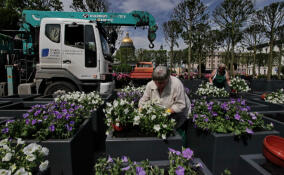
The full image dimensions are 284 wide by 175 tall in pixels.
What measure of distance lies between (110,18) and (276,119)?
617 centimetres

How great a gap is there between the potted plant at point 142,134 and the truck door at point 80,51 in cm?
340

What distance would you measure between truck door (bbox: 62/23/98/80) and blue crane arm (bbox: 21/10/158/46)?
5.04 feet

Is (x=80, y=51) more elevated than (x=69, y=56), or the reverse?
(x=80, y=51)

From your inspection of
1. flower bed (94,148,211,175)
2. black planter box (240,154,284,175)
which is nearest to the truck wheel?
flower bed (94,148,211,175)

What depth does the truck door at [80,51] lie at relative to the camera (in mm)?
4891

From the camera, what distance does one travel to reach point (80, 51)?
4.93 metres

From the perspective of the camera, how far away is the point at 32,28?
18.7 ft

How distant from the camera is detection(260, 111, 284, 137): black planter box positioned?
2547 mm

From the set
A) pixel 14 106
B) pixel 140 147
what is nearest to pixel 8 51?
pixel 14 106

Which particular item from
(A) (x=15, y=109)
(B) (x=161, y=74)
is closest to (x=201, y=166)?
(B) (x=161, y=74)

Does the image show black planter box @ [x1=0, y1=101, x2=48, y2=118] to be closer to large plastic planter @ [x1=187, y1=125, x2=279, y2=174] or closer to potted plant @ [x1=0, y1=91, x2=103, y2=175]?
potted plant @ [x1=0, y1=91, x2=103, y2=175]

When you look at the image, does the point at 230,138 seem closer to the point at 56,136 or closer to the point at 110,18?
the point at 56,136

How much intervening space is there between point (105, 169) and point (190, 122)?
190cm

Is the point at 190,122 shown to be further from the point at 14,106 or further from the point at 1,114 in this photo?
the point at 14,106
